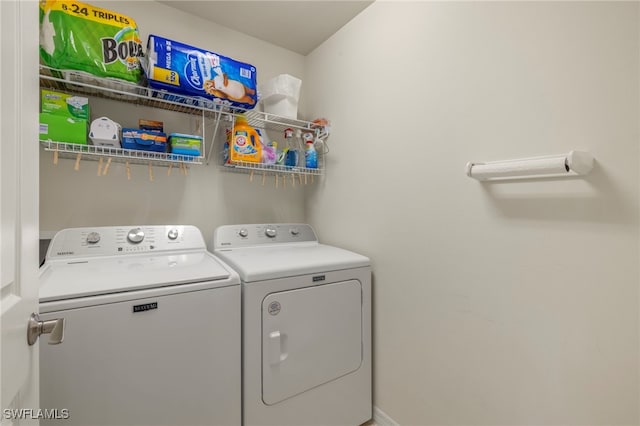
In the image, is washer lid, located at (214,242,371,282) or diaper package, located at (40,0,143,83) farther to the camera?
washer lid, located at (214,242,371,282)

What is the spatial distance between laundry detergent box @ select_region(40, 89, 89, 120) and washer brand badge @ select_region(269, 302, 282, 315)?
121 centimetres

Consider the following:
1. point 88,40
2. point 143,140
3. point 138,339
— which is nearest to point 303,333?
point 138,339

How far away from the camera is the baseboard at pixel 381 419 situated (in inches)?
65.7

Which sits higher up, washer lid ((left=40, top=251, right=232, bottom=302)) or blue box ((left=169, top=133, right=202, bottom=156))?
blue box ((left=169, top=133, right=202, bottom=156))

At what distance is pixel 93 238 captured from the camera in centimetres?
147

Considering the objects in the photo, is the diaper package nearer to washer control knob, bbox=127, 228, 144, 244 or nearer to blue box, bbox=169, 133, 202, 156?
blue box, bbox=169, 133, 202, 156

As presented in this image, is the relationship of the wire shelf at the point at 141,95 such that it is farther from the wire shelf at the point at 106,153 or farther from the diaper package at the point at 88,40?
the wire shelf at the point at 106,153

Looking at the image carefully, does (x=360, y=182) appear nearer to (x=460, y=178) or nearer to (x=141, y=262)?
(x=460, y=178)

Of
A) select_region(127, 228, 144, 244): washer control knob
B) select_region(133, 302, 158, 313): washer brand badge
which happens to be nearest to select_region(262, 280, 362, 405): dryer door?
select_region(133, 302, 158, 313): washer brand badge

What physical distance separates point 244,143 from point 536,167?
1426mm

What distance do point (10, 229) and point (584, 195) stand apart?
59.1 inches

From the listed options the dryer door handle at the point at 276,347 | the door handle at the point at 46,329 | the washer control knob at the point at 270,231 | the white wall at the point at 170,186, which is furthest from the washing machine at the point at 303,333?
the door handle at the point at 46,329

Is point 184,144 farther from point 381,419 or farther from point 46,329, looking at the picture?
point 381,419

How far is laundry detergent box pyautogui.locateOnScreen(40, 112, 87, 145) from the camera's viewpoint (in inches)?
50.4
